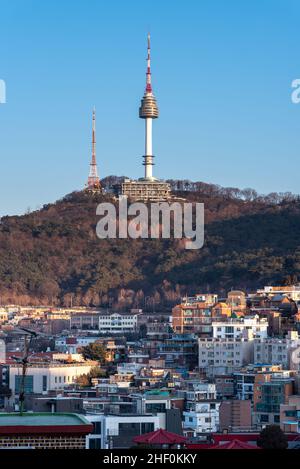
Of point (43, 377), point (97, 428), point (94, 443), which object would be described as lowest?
point (94, 443)

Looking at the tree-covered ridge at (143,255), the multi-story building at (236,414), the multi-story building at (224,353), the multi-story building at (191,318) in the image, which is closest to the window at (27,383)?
the multi-story building at (224,353)

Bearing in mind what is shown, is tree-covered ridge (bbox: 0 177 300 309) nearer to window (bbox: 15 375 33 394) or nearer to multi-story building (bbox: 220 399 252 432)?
window (bbox: 15 375 33 394)

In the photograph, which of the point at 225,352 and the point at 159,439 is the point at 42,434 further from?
the point at 225,352

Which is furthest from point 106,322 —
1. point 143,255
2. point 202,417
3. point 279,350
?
point 202,417

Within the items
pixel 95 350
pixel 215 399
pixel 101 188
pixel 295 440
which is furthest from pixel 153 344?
pixel 101 188

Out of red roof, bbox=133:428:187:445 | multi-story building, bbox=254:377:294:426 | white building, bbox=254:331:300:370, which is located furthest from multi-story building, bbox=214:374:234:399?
red roof, bbox=133:428:187:445
